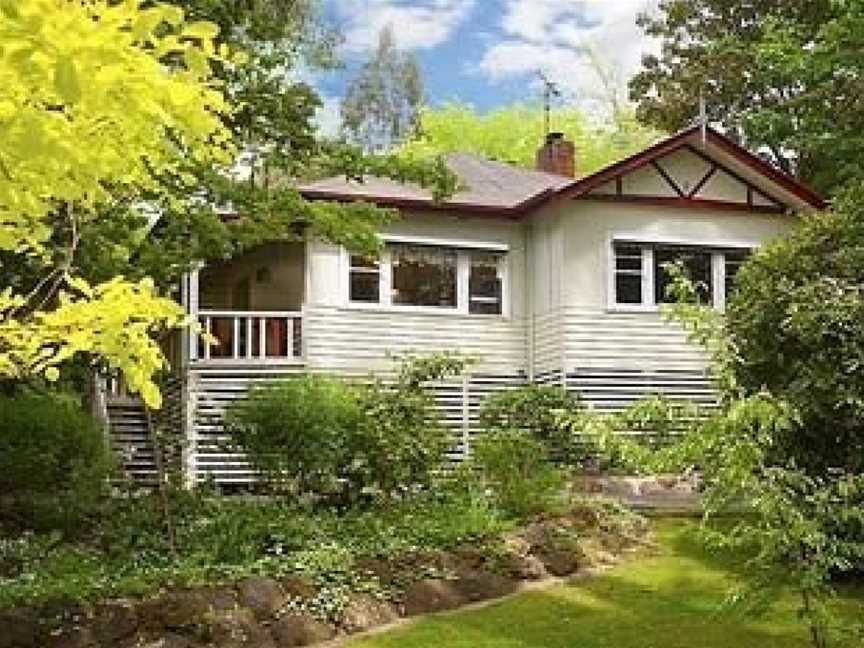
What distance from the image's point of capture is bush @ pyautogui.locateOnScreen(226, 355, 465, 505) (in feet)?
48.6

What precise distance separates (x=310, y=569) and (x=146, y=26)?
885 centimetres

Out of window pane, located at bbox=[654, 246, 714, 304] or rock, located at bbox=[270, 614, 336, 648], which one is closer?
rock, located at bbox=[270, 614, 336, 648]

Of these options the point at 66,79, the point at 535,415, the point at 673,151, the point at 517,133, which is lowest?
the point at 535,415

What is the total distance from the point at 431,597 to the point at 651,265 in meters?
12.3

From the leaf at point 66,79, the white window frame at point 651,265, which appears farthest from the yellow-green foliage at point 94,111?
the white window frame at point 651,265

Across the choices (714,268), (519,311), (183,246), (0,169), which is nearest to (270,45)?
(183,246)

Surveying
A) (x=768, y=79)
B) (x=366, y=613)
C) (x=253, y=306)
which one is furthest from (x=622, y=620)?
(x=768, y=79)

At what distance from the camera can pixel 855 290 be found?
11055mm

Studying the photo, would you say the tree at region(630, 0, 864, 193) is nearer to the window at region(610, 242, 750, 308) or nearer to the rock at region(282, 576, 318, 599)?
the window at region(610, 242, 750, 308)

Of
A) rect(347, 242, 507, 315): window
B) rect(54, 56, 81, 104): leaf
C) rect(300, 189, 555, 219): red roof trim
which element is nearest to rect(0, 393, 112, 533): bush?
rect(300, 189, 555, 219): red roof trim

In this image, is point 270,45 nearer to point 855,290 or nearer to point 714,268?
point 855,290

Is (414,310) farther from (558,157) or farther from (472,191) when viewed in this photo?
(558,157)

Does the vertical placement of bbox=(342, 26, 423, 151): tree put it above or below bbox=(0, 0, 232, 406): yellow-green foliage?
above

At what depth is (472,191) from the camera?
23.5 meters
